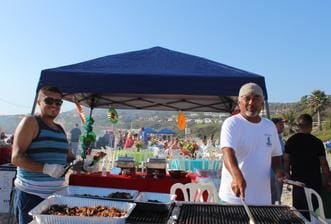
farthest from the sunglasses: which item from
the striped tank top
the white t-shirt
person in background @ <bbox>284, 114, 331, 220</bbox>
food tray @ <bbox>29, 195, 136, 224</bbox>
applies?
person in background @ <bbox>284, 114, 331, 220</bbox>

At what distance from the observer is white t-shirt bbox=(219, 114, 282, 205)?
7.36ft

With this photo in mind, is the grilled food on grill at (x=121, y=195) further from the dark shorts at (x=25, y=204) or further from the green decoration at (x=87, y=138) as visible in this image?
the green decoration at (x=87, y=138)

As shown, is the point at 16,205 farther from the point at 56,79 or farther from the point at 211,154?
the point at 211,154

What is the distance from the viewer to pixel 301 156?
396 centimetres

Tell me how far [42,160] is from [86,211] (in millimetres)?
735

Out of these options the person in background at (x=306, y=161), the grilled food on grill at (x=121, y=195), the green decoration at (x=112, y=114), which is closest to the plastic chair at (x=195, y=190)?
the person in background at (x=306, y=161)

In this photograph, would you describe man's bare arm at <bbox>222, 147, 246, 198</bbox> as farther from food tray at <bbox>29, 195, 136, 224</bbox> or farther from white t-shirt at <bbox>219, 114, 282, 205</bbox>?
food tray at <bbox>29, 195, 136, 224</bbox>

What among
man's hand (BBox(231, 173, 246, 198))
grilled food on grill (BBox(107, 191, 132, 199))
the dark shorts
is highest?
man's hand (BBox(231, 173, 246, 198))

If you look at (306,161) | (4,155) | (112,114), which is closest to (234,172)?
(306,161)

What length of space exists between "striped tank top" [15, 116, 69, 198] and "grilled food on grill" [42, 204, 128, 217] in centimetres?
54

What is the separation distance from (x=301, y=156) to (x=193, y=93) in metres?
1.26

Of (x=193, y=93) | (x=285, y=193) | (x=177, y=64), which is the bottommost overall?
(x=285, y=193)

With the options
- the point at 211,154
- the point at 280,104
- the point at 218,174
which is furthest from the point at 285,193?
the point at 280,104

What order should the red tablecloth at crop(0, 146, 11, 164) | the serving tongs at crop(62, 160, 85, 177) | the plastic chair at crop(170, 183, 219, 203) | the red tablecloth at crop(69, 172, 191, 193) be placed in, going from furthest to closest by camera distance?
the red tablecloth at crop(0, 146, 11, 164) < the red tablecloth at crop(69, 172, 191, 193) < the plastic chair at crop(170, 183, 219, 203) < the serving tongs at crop(62, 160, 85, 177)
